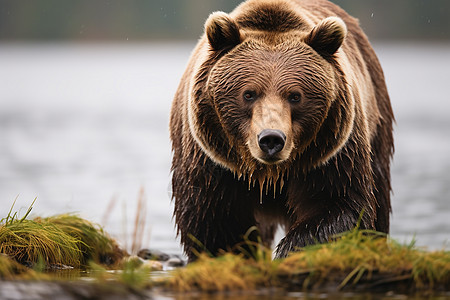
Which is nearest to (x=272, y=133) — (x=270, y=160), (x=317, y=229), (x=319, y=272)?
(x=270, y=160)

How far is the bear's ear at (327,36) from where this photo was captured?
6.75 meters

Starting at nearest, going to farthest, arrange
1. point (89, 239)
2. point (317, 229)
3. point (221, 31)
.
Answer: point (317, 229) < point (221, 31) < point (89, 239)

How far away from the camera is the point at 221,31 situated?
272 inches

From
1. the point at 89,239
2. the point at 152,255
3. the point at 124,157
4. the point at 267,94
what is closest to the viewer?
the point at 267,94

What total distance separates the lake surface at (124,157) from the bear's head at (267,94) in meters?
1.12

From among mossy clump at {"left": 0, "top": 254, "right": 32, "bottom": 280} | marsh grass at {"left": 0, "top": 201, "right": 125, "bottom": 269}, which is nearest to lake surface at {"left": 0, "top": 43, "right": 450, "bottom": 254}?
marsh grass at {"left": 0, "top": 201, "right": 125, "bottom": 269}

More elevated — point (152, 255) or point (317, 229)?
point (317, 229)

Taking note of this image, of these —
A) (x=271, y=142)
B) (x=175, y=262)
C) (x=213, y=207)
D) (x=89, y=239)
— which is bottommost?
(x=175, y=262)

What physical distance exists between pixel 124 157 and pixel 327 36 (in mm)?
17386

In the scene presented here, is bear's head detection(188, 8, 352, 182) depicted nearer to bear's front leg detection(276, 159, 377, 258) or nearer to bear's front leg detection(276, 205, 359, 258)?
bear's front leg detection(276, 159, 377, 258)

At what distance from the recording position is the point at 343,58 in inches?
291

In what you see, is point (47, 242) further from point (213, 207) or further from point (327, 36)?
point (327, 36)

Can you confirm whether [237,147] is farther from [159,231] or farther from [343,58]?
[159,231]

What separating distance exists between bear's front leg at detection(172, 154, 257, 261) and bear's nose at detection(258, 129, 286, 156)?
39.1 inches
